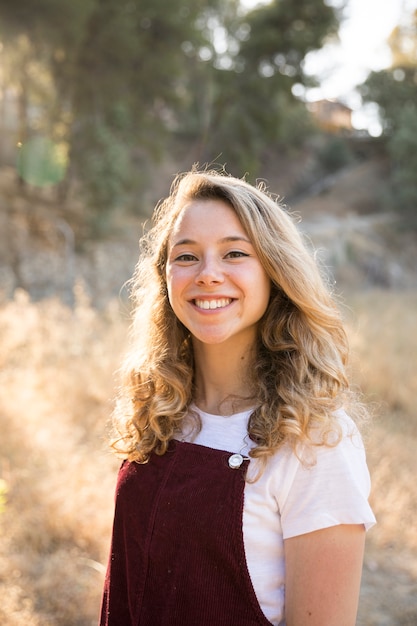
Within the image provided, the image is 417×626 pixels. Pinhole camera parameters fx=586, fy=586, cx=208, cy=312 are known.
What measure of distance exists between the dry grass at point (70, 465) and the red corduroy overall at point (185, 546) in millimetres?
403

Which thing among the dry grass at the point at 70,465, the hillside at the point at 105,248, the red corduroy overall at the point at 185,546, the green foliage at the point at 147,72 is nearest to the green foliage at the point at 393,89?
the hillside at the point at 105,248

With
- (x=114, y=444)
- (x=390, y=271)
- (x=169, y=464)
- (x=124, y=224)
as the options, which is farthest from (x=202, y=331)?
(x=390, y=271)

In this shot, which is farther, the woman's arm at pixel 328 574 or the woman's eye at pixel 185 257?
the woman's eye at pixel 185 257

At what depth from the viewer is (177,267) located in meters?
1.67

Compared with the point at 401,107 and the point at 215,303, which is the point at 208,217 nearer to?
the point at 215,303

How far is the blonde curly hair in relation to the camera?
143cm

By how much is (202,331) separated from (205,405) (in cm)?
25

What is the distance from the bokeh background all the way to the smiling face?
1.61 ft

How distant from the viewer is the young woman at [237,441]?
1.30 meters

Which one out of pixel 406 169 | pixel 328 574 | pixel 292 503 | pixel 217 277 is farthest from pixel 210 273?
pixel 406 169

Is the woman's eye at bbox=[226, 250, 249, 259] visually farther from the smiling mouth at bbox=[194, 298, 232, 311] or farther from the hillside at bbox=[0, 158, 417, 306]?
the hillside at bbox=[0, 158, 417, 306]

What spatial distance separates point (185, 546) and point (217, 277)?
68 centimetres

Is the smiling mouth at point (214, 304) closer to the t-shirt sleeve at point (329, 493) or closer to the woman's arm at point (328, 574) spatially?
the t-shirt sleeve at point (329, 493)

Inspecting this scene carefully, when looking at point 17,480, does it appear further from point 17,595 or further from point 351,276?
point 351,276
